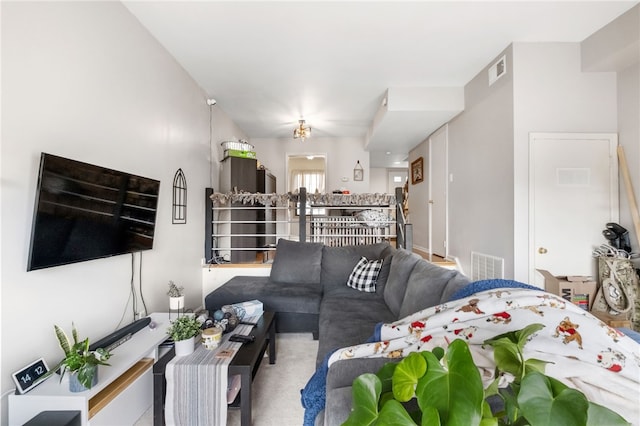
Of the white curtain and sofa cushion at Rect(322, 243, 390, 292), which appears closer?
sofa cushion at Rect(322, 243, 390, 292)

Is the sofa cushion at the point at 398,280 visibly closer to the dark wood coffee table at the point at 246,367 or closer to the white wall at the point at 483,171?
the dark wood coffee table at the point at 246,367

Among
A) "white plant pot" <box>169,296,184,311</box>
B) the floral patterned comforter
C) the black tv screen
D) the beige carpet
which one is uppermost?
the black tv screen

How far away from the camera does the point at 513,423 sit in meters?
0.49

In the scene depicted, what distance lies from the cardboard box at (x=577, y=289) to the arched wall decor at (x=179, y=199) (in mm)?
3728

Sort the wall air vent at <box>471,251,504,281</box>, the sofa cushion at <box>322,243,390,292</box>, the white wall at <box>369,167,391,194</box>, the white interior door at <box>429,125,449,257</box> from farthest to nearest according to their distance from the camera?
the white wall at <box>369,167,391,194</box> < the white interior door at <box>429,125,449,257</box> < the sofa cushion at <box>322,243,390,292</box> < the wall air vent at <box>471,251,504,281</box>

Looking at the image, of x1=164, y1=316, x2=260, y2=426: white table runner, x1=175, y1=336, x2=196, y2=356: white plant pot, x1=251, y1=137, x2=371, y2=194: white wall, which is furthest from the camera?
x1=251, y1=137, x2=371, y2=194: white wall

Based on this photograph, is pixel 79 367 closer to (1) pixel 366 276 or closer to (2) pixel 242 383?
(2) pixel 242 383

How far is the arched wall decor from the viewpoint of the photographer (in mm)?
2818

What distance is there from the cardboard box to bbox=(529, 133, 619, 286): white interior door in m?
0.22

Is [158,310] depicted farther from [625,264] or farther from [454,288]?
[625,264]

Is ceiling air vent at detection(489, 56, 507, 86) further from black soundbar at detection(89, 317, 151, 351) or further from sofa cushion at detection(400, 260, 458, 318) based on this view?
black soundbar at detection(89, 317, 151, 351)

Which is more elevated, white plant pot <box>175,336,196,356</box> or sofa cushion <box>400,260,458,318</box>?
sofa cushion <box>400,260,458,318</box>

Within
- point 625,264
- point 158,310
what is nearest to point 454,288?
point 625,264

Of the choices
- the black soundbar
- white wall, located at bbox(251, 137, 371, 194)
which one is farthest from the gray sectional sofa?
white wall, located at bbox(251, 137, 371, 194)
